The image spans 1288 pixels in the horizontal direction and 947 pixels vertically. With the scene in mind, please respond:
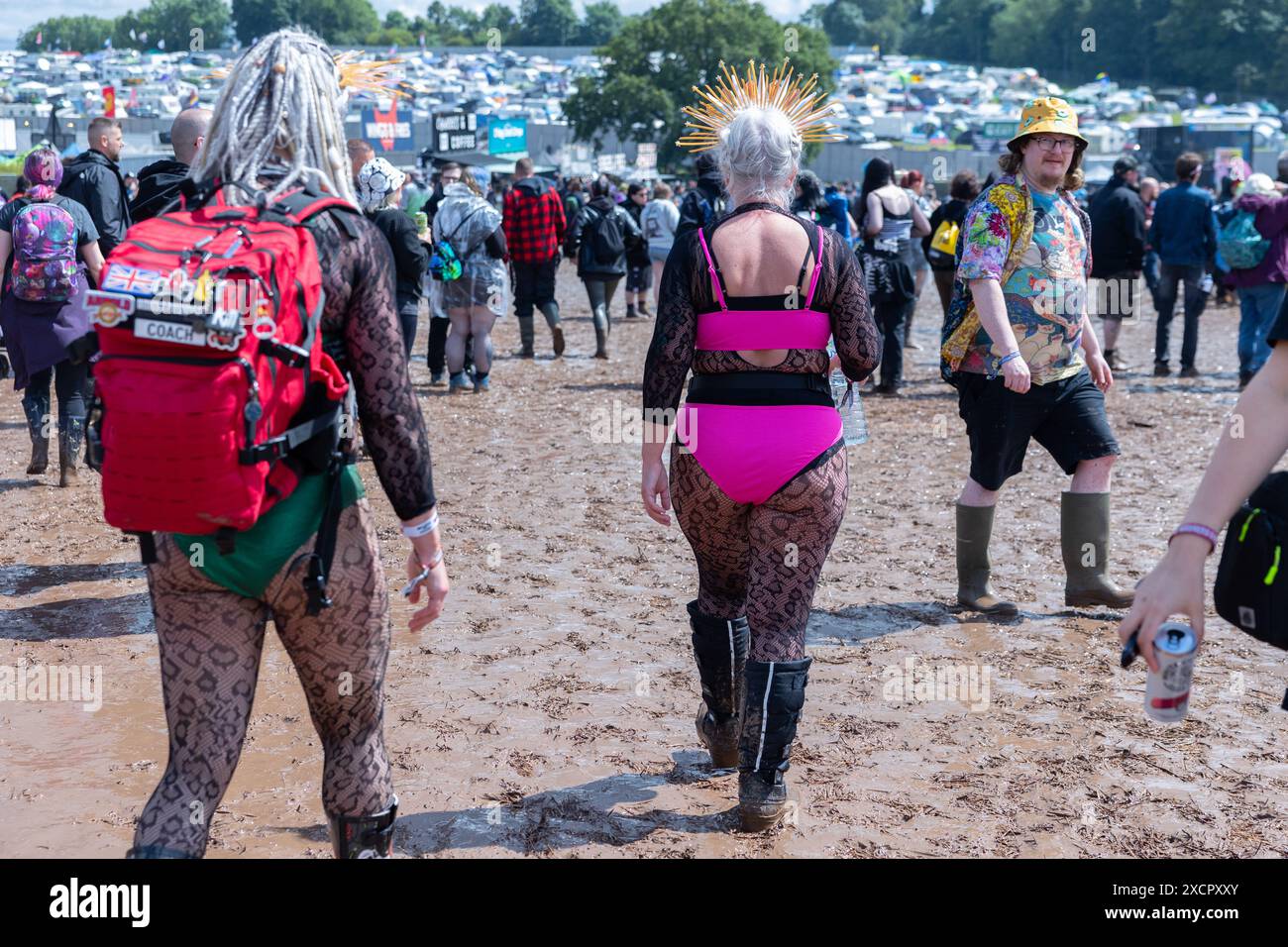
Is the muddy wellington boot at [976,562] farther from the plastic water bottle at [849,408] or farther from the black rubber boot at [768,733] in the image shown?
the black rubber boot at [768,733]

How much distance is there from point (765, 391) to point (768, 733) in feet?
2.85

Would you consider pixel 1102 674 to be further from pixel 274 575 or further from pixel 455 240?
pixel 455 240

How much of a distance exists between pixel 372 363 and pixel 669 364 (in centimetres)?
122

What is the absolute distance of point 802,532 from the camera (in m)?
3.67

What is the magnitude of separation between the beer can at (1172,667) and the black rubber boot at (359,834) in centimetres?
149

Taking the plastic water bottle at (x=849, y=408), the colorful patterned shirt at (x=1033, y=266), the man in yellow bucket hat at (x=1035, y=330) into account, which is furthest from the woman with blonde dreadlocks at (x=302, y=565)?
the colorful patterned shirt at (x=1033, y=266)

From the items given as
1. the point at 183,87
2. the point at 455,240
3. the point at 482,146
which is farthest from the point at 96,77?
the point at 455,240

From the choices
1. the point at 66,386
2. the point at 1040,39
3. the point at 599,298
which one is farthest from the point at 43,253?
the point at 1040,39

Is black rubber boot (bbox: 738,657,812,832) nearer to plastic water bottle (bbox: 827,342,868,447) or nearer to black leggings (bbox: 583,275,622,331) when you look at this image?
plastic water bottle (bbox: 827,342,868,447)

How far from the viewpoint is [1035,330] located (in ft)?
17.7

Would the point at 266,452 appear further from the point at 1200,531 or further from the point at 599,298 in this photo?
the point at 599,298

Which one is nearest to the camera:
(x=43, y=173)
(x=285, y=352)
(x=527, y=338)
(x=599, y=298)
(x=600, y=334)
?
(x=285, y=352)

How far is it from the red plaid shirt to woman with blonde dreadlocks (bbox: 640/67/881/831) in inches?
386

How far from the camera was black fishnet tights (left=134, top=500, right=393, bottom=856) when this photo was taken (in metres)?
2.54
